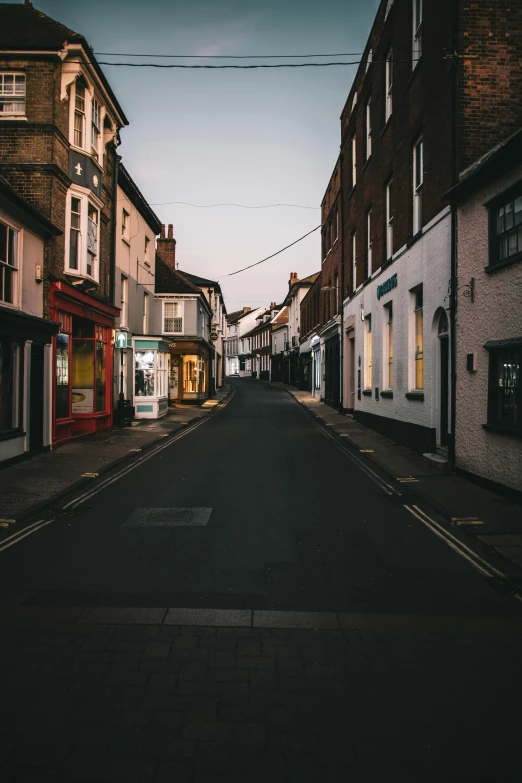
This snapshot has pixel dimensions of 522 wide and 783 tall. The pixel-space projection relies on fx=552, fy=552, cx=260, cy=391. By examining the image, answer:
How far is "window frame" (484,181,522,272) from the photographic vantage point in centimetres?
872

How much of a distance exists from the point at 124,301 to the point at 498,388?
17.2m

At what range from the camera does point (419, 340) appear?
1432cm

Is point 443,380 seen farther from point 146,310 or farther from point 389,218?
point 146,310

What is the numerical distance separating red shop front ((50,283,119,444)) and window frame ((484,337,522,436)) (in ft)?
34.4

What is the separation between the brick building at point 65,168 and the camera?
46.5 feet

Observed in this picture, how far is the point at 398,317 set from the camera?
1559cm

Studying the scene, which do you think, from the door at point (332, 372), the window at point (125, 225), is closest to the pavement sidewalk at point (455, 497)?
the door at point (332, 372)

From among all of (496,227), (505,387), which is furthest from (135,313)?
(505,387)

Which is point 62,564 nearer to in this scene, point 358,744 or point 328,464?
point 358,744

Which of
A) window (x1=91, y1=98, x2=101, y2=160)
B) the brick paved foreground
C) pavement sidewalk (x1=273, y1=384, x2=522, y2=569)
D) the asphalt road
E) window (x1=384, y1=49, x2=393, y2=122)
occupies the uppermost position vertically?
window (x1=384, y1=49, x2=393, y2=122)

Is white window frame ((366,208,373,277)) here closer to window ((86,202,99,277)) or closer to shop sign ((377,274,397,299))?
shop sign ((377,274,397,299))

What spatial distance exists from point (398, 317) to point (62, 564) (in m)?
12.1

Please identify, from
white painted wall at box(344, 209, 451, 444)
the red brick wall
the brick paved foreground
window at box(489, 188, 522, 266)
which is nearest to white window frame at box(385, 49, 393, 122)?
white painted wall at box(344, 209, 451, 444)

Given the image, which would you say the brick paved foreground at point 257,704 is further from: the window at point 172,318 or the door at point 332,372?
the window at point 172,318
